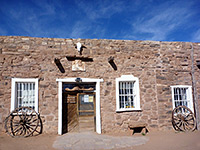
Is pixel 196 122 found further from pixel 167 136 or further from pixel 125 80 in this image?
pixel 125 80

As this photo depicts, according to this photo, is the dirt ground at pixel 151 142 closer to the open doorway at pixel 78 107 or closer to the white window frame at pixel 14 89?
the open doorway at pixel 78 107

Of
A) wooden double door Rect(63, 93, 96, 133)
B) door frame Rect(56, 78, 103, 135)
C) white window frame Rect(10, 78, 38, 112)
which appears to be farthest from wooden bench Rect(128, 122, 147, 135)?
white window frame Rect(10, 78, 38, 112)

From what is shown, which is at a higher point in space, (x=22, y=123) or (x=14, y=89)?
(x=14, y=89)

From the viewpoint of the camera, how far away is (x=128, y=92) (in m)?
8.12

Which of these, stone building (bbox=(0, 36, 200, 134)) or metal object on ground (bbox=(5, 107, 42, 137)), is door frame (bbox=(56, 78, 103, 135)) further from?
metal object on ground (bbox=(5, 107, 42, 137))

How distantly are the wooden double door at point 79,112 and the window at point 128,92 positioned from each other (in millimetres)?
1209

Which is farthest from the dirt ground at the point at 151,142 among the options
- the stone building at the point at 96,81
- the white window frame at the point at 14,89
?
the white window frame at the point at 14,89

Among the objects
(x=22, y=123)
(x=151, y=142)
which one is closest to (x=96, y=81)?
(x=151, y=142)

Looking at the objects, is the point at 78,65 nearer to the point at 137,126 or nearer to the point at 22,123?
the point at 22,123

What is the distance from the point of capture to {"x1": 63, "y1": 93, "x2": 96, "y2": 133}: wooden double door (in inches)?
296

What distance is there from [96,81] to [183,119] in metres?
4.26

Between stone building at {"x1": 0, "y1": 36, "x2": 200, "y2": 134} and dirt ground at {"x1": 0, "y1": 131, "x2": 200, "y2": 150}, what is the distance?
2.02 feet

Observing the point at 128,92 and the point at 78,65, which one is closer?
the point at 78,65

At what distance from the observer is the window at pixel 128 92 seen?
789cm
